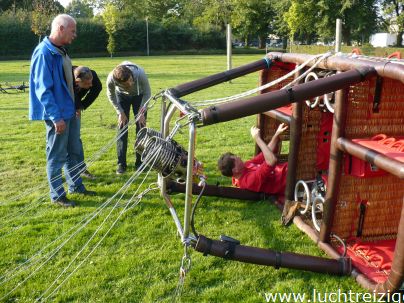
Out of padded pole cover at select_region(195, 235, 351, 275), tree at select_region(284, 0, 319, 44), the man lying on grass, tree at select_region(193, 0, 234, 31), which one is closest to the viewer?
padded pole cover at select_region(195, 235, 351, 275)

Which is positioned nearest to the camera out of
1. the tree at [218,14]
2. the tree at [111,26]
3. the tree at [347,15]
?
the tree at [111,26]

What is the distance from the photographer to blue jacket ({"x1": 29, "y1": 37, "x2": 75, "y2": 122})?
15.0ft

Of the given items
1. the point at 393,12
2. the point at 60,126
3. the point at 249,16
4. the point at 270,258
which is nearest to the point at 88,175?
the point at 60,126

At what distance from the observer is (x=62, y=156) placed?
4945 mm

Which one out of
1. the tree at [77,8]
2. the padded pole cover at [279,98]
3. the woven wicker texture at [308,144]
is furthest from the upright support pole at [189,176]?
the tree at [77,8]

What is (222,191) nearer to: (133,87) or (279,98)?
(133,87)

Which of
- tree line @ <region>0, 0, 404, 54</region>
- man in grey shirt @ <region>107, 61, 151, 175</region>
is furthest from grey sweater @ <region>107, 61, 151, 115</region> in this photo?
tree line @ <region>0, 0, 404, 54</region>

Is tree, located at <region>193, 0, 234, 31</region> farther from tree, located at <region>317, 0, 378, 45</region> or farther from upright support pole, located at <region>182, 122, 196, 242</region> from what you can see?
upright support pole, located at <region>182, 122, 196, 242</region>

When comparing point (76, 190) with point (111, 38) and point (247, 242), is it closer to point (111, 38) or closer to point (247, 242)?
point (247, 242)

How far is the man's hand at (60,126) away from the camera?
4660mm

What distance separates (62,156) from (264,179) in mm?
2271

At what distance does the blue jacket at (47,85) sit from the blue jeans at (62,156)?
175 millimetres

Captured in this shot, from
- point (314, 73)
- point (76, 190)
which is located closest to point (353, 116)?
point (314, 73)

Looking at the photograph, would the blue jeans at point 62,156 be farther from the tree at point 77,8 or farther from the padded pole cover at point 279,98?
the tree at point 77,8
